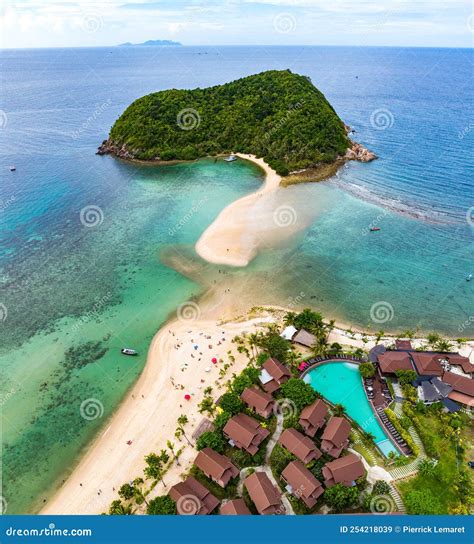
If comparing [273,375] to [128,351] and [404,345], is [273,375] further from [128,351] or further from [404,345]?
[128,351]

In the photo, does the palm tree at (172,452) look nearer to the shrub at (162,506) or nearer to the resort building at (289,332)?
the shrub at (162,506)

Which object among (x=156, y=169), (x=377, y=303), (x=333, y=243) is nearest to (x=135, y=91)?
(x=156, y=169)

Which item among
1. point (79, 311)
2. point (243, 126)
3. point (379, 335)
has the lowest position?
point (79, 311)

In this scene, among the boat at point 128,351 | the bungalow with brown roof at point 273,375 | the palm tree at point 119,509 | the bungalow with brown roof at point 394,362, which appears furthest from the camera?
the boat at point 128,351

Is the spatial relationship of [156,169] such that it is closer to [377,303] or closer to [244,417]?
[377,303]

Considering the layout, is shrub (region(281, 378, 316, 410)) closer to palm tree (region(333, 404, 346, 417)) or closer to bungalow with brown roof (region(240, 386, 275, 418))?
bungalow with brown roof (region(240, 386, 275, 418))

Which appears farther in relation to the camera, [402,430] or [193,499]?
[402,430]

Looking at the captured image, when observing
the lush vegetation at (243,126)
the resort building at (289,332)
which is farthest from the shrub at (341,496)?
the lush vegetation at (243,126)

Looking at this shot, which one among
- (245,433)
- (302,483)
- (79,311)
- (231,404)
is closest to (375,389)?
(302,483)
